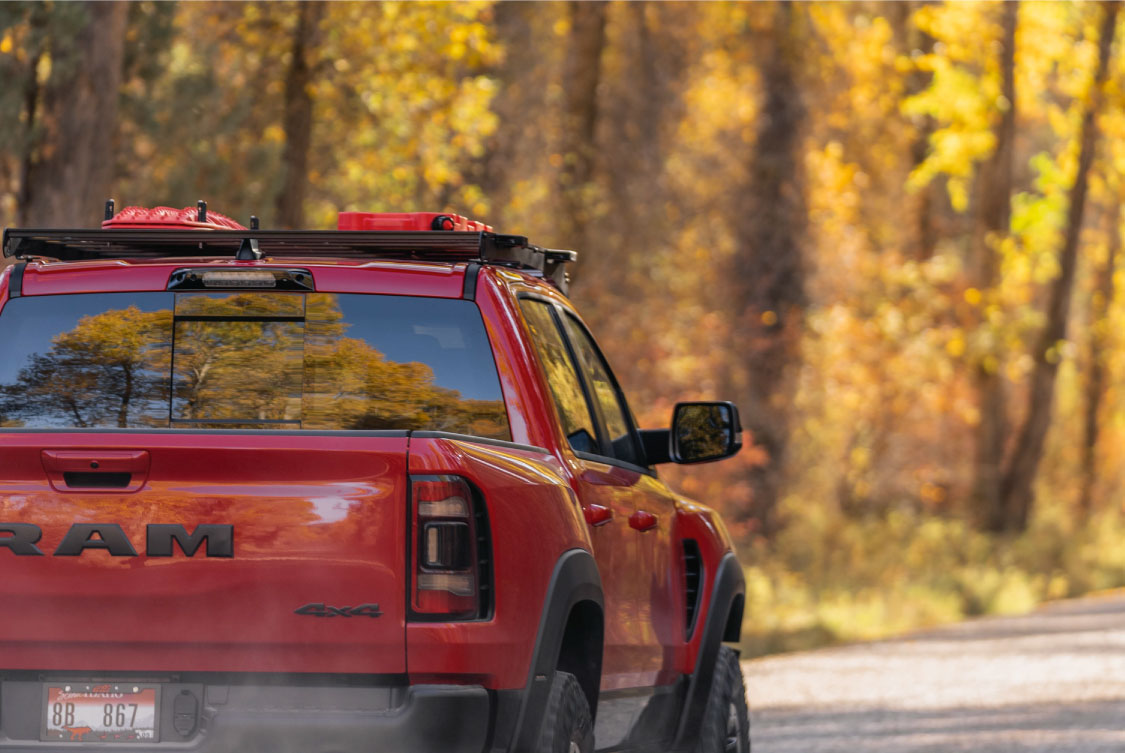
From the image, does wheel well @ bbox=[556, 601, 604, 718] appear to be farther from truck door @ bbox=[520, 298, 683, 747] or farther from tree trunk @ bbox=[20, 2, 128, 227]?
tree trunk @ bbox=[20, 2, 128, 227]

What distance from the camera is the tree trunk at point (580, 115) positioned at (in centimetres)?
2545

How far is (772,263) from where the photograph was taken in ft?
87.1

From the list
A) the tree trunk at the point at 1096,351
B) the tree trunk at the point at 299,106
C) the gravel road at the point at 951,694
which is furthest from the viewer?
the tree trunk at the point at 1096,351

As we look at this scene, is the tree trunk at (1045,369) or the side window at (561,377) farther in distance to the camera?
the tree trunk at (1045,369)

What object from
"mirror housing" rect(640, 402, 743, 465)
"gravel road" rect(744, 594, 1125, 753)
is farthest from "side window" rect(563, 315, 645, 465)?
"gravel road" rect(744, 594, 1125, 753)

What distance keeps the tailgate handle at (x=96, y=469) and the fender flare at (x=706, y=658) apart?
3068 millimetres

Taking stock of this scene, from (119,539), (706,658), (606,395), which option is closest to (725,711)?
(706,658)

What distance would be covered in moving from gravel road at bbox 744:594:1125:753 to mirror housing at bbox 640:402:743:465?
13.6ft

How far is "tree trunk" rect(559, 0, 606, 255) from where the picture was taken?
25.5 metres

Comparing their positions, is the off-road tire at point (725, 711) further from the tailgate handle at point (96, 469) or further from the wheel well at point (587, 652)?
the tailgate handle at point (96, 469)

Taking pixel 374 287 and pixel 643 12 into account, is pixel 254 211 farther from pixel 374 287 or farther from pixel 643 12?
pixel 374 287

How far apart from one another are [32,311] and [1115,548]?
3085 cm

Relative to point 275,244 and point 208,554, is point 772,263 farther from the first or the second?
point 208,554

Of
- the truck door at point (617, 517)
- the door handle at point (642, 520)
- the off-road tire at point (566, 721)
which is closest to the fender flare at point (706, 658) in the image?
the truck door at point (617, 517)
